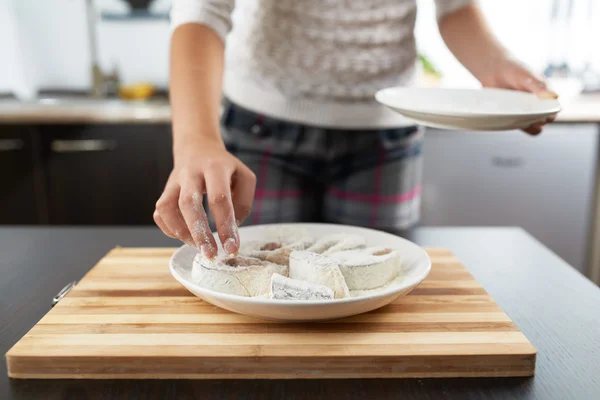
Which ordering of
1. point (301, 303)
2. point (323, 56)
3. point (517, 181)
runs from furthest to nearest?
point (517, 181)
point (323, 56)
point (301, 303)

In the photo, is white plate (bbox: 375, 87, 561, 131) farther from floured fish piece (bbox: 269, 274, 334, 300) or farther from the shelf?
the shelf

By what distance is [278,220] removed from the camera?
1.19 m

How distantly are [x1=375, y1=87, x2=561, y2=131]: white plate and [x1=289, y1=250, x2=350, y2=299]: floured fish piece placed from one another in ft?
0.84

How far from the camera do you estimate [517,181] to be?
2.25m

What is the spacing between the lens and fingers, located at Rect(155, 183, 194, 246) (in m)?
0.71

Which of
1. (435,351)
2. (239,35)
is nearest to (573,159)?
(239,35)

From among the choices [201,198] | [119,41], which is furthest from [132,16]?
[201,198]

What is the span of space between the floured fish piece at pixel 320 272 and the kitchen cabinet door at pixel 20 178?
175 centimetres

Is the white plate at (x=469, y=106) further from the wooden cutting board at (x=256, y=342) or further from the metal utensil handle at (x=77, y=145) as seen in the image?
the metal utensil handle at (x=77, y=145)

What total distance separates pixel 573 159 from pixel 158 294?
6.29 feet

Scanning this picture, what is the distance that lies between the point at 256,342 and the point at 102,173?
1728mm

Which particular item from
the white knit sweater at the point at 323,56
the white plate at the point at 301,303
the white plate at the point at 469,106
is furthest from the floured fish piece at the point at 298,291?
the white knit sweater at the point at 323,56

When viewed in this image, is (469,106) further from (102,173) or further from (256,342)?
(102,173)

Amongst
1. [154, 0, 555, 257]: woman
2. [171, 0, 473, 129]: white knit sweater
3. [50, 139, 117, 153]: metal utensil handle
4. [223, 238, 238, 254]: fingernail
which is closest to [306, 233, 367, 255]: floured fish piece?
[223, 238, 238, 254]: fingernail
